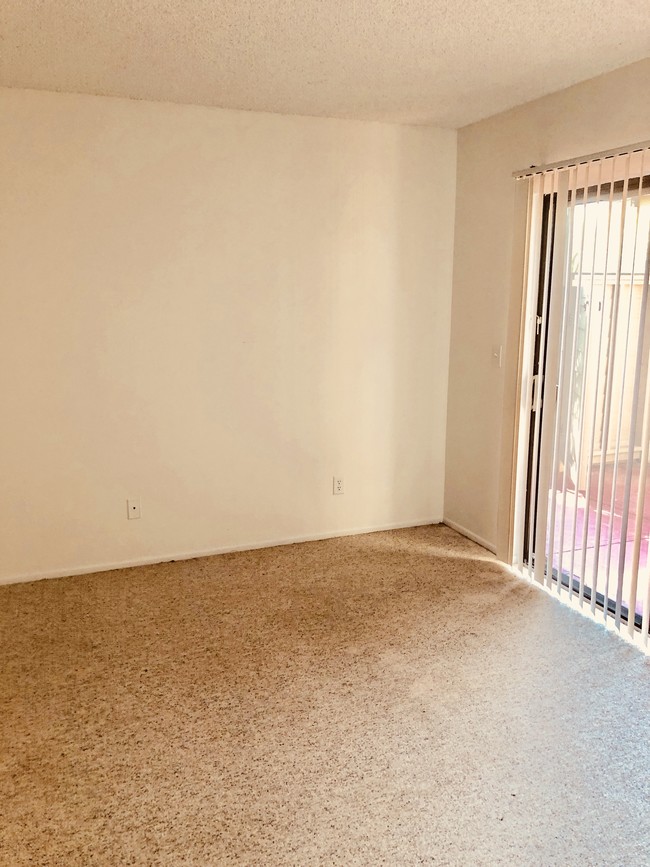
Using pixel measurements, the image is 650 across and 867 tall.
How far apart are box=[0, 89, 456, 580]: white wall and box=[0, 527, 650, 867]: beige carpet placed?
505 millimetres

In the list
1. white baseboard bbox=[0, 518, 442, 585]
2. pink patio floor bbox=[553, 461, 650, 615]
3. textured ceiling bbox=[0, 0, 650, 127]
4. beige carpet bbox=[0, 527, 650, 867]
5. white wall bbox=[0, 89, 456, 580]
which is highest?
textured ceiling bbox=[0, 0, 650, 127]

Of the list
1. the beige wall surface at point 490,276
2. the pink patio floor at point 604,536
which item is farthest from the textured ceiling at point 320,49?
the pink patio floor at point 604,536

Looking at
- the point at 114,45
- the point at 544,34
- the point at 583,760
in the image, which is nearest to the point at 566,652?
the point at 583,760

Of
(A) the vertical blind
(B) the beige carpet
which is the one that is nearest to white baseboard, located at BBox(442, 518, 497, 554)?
(A) the vertical blind

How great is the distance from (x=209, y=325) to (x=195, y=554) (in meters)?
1.34

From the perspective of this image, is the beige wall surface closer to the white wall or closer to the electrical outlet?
the white wall

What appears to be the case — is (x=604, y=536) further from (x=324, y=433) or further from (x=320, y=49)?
(x=320, y=49)

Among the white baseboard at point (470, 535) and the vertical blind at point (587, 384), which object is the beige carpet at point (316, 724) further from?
the white baseboard at point (470, 535)

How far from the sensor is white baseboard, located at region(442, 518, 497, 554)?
4.22 m

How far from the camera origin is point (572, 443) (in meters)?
3.40

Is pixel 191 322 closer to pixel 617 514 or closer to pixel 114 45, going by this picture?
pixel 114 45

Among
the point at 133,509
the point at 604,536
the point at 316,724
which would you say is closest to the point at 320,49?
the point at 133,509

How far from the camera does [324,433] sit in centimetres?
432

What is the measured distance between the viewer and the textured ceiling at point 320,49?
8.05 ft
